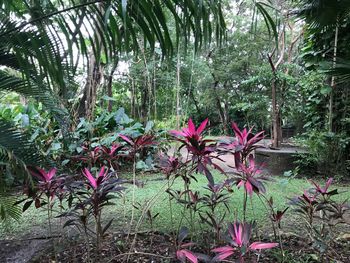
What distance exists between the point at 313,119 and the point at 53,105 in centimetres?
337

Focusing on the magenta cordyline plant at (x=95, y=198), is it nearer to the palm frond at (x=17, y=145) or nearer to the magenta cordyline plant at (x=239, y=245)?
the palm frond at (x=17, y=145)

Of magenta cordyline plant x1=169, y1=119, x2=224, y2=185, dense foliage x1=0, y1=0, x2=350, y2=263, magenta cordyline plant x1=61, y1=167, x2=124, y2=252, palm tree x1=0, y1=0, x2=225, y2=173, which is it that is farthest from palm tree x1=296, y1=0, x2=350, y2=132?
magenta cordyline plant x1=61, y1=167, x2=124, y2=252

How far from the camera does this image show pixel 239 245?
3.24ft

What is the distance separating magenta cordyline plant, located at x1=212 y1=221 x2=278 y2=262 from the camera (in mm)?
951

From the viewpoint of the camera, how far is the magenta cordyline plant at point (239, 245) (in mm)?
951

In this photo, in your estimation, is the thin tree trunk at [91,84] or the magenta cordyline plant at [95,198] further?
the thin tree trunk at [91,84]

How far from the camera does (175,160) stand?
1413mm

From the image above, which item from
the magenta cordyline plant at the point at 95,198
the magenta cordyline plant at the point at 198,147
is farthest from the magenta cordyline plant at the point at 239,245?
the magenta cordyline plant at the point at 95,198

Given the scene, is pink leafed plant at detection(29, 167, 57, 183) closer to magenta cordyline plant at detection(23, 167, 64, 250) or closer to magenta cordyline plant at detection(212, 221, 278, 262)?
magenta cordyline plant at detection(23, 167, 64, 250)

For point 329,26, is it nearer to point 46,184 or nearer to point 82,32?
point 82,32

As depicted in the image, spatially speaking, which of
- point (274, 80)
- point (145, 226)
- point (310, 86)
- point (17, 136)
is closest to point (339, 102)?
point (310, 86)

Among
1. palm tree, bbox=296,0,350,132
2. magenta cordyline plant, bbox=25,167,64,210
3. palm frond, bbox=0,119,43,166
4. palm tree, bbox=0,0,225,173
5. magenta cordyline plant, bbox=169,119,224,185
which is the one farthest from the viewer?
palm tree, bbox=296,0,350,132

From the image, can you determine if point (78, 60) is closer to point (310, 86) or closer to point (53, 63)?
point (53, 63)

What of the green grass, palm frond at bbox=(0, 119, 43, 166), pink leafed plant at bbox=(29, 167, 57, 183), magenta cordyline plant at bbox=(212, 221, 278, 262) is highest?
palm frond at bbox=(0, 119, 43, 166)
